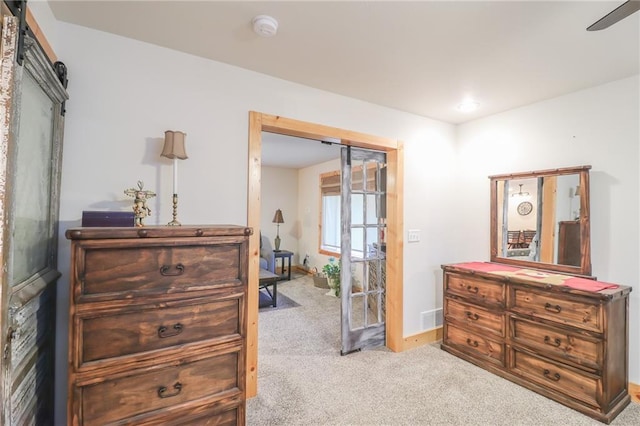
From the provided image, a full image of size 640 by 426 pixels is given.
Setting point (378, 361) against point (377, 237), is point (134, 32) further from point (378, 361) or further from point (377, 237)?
point (378, 361)

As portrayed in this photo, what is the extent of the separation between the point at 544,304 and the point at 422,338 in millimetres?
1238

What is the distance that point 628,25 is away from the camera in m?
1.69

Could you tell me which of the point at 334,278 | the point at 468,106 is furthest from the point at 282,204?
the point at 468,106

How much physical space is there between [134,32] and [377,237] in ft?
8.40

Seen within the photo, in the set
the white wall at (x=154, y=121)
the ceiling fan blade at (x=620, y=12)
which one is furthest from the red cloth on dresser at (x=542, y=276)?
the white wall at (x=154, y=121)

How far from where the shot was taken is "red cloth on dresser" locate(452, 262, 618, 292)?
2.19m

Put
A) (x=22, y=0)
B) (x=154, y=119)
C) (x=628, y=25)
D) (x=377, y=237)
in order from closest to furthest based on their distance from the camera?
(x=22, y=0)
(x=628, y=25)
(x=154, y=119)
(x=377, y=237)

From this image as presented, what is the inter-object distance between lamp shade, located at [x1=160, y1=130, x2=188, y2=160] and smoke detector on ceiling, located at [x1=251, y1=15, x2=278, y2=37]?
76cm

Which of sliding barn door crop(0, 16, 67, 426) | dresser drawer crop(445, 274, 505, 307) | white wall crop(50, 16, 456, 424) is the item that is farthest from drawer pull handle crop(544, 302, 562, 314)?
sliding barn door crop(0, 16, 67, 426)

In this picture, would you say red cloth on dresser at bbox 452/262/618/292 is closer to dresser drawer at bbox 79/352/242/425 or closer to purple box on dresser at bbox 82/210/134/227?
dresser drawer at bbox 79/352/242/425

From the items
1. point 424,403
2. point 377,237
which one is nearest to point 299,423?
point 424,403

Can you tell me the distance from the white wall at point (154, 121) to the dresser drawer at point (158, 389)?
694 millimetres

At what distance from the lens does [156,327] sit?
132 cm

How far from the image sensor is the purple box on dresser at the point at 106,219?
153 centimetres
